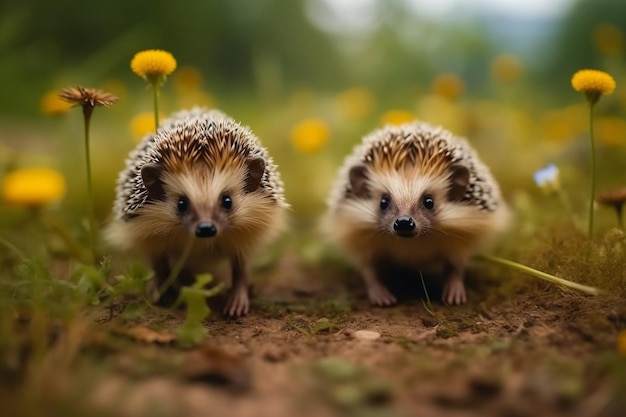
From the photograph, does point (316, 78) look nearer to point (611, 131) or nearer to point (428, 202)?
point (611, 131)

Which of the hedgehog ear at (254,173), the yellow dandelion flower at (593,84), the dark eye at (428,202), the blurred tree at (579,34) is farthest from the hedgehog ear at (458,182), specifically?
the blurred tree at (579,34)

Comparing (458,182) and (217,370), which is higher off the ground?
(458,182)

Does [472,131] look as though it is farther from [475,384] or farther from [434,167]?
[475,384]

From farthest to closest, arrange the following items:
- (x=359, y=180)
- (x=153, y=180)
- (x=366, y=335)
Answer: (x=359, y=180), (x=153, y=180), (x=366, y=335)

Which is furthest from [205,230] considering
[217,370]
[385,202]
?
[385,202]

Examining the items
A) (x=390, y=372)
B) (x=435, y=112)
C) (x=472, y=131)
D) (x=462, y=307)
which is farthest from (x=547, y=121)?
(x=390, y=372)

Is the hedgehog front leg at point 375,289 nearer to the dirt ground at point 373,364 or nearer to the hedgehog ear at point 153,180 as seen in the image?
the dirt ground at point 373,364

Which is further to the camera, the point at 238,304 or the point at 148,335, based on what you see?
the point at 238,304

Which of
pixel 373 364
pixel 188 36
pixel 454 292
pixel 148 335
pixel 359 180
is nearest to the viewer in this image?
pixel 373 364
